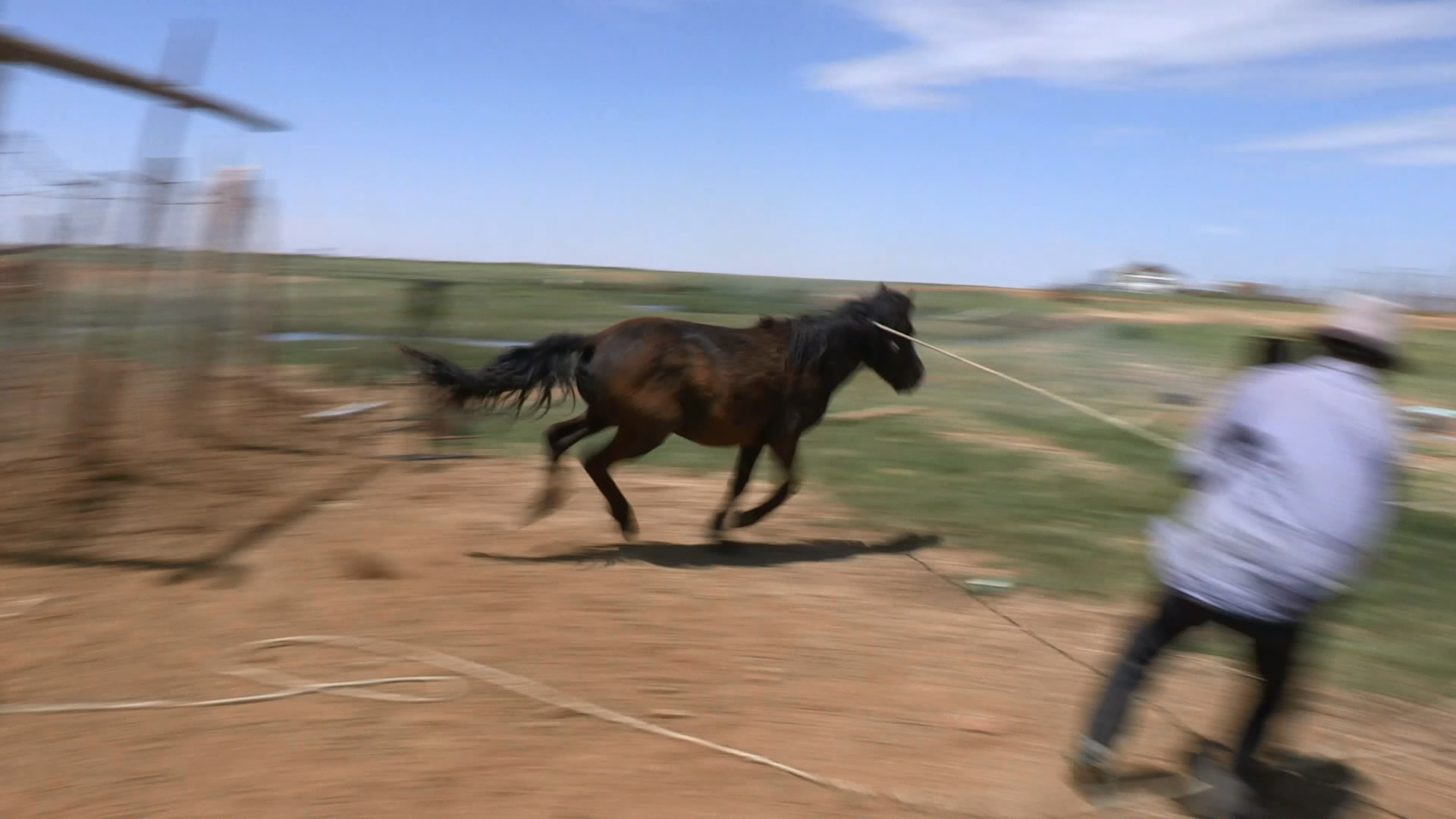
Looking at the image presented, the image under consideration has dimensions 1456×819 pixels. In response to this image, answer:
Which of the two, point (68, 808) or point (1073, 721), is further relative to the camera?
point (1073, 721)

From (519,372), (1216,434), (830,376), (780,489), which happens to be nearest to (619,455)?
(519,372)

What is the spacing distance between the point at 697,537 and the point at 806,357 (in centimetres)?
139

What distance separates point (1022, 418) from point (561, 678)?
9.41 meters

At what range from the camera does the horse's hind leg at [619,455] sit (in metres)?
6.85

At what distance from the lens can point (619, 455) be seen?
22.7ft

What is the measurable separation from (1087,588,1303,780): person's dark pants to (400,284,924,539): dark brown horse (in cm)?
347

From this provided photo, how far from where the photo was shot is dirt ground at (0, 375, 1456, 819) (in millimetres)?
3770

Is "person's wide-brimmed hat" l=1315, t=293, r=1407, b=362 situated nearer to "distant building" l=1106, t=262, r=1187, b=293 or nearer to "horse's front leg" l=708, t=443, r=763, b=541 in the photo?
"horse's front leg" l=708, t=443, r=763, b=541

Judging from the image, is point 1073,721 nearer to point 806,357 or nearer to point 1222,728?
point 1222,728

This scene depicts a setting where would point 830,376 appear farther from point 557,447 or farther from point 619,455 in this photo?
point 557,447

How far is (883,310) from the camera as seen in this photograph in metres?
7.79

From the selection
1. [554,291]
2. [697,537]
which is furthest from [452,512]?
[554,291]

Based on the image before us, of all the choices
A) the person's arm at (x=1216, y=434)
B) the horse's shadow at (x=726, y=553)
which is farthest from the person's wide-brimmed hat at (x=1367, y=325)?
the horse's shadow at (x=726, y=553)

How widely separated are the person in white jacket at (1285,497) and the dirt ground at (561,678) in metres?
0.75
